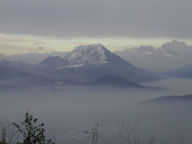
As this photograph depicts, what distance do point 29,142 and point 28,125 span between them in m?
1.73

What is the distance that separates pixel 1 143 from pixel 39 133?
4557 mm

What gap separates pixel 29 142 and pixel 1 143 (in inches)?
129

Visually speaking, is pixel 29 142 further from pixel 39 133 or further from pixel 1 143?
pixel 1 143

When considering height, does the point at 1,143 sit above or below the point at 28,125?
below

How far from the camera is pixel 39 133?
26.7 m

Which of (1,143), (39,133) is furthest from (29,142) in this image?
(1,143)

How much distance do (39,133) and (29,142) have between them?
1.49 m

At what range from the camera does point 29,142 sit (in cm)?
2692

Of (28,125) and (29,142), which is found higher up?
(28,125)

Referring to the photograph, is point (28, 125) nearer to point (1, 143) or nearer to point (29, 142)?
point (29, 142)

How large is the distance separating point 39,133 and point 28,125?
1484mm

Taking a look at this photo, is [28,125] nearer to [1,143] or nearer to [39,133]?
[39,133]

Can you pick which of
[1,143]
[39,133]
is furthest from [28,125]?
[1,143]
